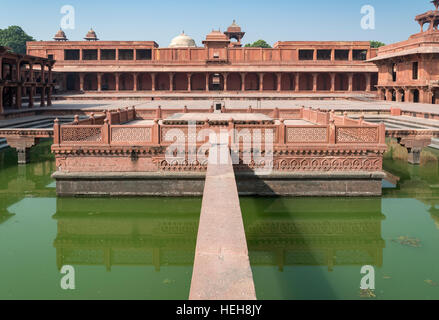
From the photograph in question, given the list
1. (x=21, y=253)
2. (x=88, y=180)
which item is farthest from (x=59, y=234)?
(x=88, y=180)

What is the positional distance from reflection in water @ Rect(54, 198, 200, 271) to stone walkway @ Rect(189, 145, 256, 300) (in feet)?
5.43

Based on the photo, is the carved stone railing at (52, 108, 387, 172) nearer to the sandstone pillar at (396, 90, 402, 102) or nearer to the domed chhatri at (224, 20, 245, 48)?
the sandstone pillar at (396, 90, 402, 102)

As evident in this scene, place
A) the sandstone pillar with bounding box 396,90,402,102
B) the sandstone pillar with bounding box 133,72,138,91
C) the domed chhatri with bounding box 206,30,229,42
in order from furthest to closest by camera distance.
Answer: the domed chhatri with bounding box 206,30,229,42
the sandstone pillar with bounding box 133,72,138,91
the sandstone pillar with bounding box 396,90,402,102

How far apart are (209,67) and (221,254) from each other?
39.0 m

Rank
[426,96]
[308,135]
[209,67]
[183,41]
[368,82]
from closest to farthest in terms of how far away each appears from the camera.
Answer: [308,135], [426,96], [209,67], [368,82], [183,41]

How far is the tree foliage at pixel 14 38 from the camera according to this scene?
7112 cm

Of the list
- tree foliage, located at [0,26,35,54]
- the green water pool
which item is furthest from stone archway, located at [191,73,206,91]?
tree foliage, located at [0,26,35,54]

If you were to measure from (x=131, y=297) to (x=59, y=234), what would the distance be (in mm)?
3876

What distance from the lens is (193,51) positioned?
44188 mm

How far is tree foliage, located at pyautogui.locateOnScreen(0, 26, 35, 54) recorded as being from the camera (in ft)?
233

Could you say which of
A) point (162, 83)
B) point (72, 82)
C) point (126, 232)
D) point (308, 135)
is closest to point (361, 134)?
point (308, 135)

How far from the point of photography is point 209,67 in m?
42.8

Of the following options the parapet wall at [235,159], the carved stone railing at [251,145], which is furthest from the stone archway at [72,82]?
the parapet wall at [235,159]

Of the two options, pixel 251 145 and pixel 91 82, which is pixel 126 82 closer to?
pixel 91 82
